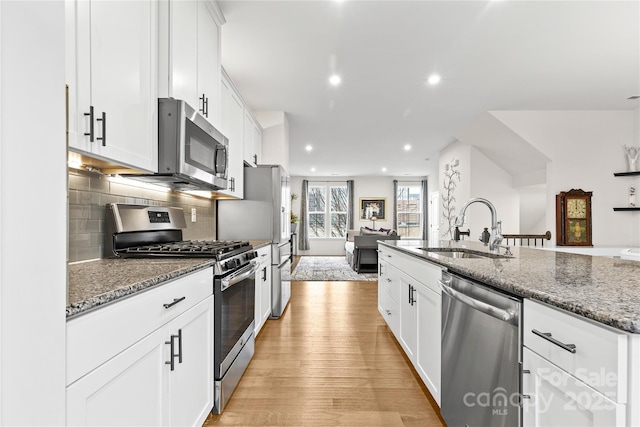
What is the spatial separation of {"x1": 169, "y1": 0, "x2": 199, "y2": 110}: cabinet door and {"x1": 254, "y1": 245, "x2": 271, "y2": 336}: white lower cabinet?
55.4 inches

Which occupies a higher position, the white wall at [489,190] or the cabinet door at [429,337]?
the white wall at [489,190]

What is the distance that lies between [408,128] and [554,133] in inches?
83.5

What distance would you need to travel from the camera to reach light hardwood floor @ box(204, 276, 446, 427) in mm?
1812

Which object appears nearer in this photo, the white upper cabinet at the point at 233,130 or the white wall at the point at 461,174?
the white upper cabinet at the point at 233,130

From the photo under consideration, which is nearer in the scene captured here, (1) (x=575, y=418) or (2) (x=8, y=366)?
(2) (x=8, y=366)

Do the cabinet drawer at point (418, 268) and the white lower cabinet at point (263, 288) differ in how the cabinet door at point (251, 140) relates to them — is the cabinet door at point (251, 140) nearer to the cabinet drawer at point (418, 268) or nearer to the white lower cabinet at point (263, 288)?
the white lower cabinet at point (263, 288)

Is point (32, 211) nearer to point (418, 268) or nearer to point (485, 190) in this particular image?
point (418, 268)

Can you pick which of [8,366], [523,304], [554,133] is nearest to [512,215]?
[554,133]

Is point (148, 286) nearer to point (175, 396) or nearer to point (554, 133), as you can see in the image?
point (175, 396)

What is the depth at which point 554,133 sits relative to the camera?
→ 4902mm

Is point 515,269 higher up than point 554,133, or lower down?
lower down

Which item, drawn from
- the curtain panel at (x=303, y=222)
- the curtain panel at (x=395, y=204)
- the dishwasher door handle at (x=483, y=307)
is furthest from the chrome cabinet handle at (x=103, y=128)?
the curtain panel at (x=395, y=204)

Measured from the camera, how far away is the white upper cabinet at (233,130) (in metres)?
2.96

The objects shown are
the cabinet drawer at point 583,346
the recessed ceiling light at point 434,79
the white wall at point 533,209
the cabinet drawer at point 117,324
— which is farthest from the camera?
the white wall at point 533,209
